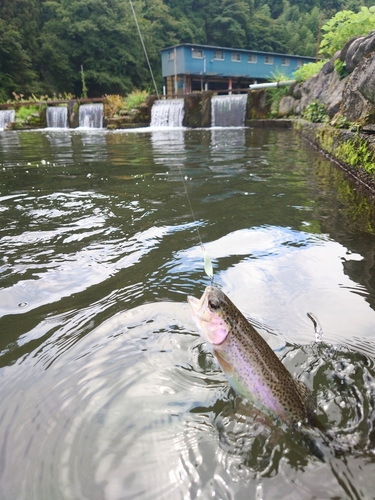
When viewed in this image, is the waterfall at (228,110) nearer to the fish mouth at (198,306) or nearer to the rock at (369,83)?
the rock at (369,83)

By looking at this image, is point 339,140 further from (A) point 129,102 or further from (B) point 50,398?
(A) point 129,102

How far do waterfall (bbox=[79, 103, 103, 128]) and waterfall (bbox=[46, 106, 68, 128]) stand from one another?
143 centimetres

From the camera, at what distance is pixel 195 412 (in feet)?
6.07

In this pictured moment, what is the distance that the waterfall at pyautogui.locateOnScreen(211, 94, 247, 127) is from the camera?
2270 centimetres

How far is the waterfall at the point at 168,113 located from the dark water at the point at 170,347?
20.7 m

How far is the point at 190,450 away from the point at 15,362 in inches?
51.5

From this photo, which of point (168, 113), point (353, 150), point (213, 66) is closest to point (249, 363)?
point (353, 150)

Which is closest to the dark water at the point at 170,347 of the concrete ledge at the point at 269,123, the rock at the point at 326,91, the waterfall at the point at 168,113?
the rock at the point at 326,91

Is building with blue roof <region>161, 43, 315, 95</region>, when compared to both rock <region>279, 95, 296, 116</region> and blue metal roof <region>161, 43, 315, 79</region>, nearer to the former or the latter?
blue metal roof <region>161, 43, 315, 79</region>

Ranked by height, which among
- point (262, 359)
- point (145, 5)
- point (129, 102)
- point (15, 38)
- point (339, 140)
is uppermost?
point (145, 5)

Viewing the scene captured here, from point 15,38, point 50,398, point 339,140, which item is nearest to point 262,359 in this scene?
point 50,398

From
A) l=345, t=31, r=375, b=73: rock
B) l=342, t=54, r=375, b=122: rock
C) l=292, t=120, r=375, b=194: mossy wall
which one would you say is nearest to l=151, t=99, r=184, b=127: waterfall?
l=345, t=31, r=375, b=73: rock

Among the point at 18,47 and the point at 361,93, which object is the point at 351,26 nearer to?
the point at 361,93

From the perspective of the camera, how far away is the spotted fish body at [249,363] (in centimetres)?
164
